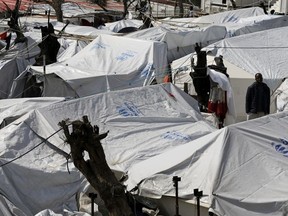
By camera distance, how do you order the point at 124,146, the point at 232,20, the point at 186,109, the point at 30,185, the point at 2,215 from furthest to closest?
the point at 232,20 → the point at 186,109 → the point at 124,146 → the point at 30,185 → the point at 2,215

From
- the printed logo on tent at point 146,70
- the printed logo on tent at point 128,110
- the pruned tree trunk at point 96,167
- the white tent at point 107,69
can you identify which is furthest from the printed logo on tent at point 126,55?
the pruned tree trunk at point 96,167

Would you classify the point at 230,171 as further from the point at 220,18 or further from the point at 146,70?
the point at 220,18

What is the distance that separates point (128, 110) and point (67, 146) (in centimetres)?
183

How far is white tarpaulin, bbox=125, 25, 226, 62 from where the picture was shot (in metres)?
19.9

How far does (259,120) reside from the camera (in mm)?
9516

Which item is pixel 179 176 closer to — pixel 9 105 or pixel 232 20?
pixel 9 105

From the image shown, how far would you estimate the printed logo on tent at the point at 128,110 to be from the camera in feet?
37.6

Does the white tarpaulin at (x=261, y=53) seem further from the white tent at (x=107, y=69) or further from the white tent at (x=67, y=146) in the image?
the white tent at (x=67, y=146)

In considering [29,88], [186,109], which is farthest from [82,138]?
[29,88]

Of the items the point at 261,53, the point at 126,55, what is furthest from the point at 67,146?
the point at 261,53

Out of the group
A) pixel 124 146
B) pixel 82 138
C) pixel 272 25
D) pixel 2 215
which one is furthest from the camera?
pixel 272 25

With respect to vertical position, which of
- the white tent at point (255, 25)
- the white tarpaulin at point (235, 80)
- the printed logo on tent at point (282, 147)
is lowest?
the white tarpaulin at point (235, 80)

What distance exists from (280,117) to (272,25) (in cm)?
1581

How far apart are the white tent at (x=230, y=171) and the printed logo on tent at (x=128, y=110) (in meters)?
2.20
